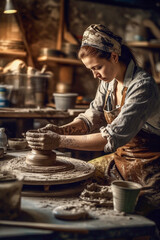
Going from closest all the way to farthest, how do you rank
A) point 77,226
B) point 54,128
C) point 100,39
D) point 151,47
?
point 77,226
point 100,39
point 54,128
point 151,47

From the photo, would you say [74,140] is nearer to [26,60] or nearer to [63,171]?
[63,171]

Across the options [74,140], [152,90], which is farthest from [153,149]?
[74,140]

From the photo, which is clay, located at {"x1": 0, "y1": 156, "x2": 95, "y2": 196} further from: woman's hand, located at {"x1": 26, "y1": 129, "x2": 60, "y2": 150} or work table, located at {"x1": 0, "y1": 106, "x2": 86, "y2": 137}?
work table, located at {"x1": 0, "y1": 106, "x2": 86, "y2": 137}

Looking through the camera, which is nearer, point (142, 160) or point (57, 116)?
point (142, 160)

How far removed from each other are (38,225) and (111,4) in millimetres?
6119

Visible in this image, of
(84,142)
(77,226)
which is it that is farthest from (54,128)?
(77,226)

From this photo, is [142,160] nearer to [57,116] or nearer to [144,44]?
[57,116]

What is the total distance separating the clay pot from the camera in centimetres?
248

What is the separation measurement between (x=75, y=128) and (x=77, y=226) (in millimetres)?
1586

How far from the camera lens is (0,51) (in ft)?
19.0

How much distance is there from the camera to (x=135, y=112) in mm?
2494

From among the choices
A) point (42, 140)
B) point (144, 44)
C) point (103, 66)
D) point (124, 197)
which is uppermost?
point (144, 44)

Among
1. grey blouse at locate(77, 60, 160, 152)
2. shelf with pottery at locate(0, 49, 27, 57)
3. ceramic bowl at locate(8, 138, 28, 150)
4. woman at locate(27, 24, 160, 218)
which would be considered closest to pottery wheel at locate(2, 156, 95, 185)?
woman at locate(27, 24, 160, 218)

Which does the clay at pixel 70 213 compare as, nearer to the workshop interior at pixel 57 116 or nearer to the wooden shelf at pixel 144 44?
the workshop interior at pixel 57 116
